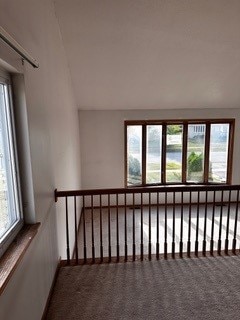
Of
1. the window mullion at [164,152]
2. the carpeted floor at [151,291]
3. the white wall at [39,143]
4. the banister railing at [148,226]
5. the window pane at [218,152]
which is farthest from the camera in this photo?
the window pane at [218,152]

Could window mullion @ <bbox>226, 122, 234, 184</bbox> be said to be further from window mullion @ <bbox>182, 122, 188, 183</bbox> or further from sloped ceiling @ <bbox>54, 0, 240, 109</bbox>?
window mullion @ <bbox>182, 122, 188, 183</bbox>

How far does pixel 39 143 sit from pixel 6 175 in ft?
1.56

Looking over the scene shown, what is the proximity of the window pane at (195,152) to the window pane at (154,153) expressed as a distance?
27.8 inches

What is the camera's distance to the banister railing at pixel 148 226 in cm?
268

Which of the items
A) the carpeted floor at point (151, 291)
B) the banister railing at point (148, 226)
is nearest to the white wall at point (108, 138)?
the banister railing at point (148, 226)

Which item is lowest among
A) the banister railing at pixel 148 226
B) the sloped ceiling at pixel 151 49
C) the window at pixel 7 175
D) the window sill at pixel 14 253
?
the banister railing at pixel 148 226

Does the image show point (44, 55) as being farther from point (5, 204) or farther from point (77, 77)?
point (77, 77)

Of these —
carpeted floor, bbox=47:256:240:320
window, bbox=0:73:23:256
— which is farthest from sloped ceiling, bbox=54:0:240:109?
carpeted floor, bbox=47:256:240:320

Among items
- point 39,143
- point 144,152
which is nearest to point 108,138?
point 144,152

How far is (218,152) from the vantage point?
5891mm

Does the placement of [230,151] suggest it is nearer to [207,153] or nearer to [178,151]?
[207,153]

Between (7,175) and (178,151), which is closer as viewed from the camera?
(7,175)

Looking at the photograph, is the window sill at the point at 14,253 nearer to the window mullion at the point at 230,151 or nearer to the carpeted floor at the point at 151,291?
the carpeted floor at the point at 151,291

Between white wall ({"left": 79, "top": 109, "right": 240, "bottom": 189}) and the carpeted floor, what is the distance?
3.27 metres
